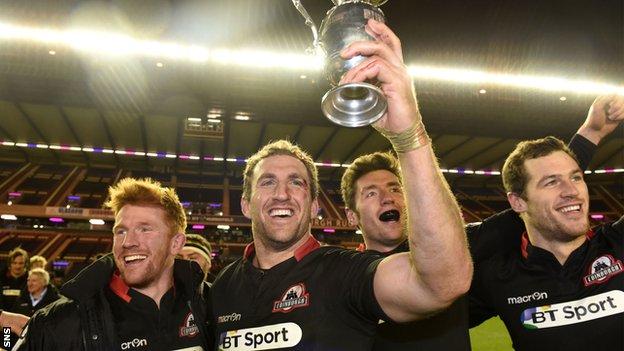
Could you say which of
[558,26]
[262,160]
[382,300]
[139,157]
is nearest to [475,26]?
[558,26]

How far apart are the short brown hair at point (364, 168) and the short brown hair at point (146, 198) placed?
1.08 m

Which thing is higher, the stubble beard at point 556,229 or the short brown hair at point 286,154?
the short brown hair at point 286,154

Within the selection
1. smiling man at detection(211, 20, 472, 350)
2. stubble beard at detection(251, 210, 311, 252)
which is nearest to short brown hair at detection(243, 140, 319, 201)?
smiling man at detection(211, 20, 472, 350)

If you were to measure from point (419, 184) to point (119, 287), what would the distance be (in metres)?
1.89

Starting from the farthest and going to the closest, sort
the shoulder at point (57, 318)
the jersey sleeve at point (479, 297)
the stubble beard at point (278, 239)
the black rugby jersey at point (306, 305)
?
the jersey sleeve at point (479, 297) < the shoulder at point (57, 318) < the stubble beard at point (278, 239) < the black rugby jersey at point (306, 305)

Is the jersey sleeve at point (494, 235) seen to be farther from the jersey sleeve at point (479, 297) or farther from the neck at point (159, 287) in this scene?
the neck at point (159, 287)

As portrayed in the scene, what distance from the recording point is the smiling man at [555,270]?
89.1 inches

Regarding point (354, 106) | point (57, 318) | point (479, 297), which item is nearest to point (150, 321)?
point (57, 318)

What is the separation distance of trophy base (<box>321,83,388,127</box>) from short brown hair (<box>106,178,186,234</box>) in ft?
5.39

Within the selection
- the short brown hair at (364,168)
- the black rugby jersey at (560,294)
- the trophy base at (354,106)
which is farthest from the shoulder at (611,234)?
the trophy base at (354,106)

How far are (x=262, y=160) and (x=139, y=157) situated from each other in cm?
2167

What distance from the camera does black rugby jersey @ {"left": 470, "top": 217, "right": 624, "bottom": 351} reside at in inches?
88.2

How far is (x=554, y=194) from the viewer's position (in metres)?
2.48

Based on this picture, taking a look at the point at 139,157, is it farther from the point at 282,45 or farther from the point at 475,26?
the point at 475,26
